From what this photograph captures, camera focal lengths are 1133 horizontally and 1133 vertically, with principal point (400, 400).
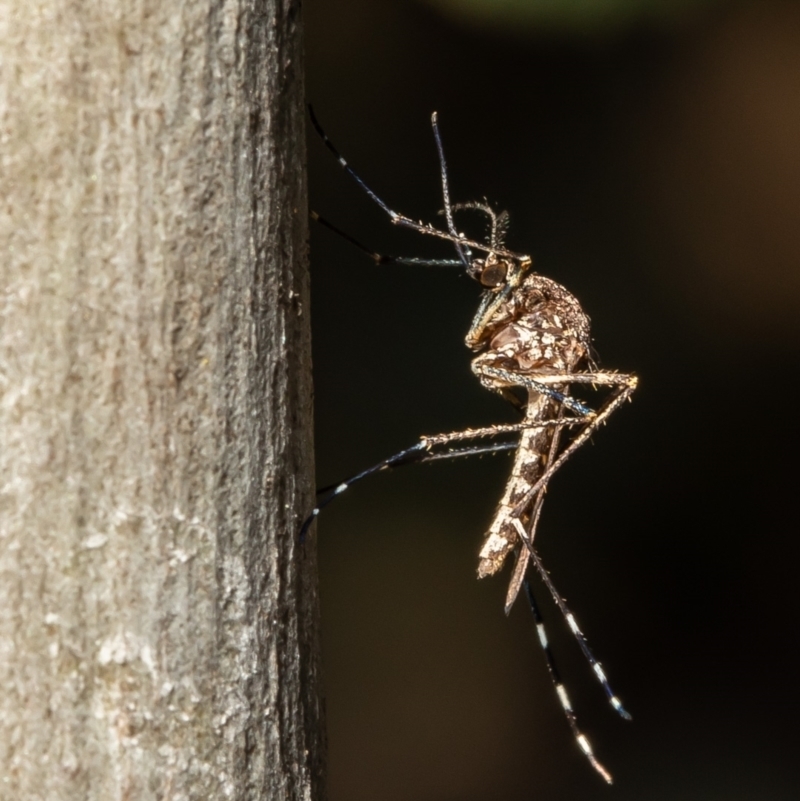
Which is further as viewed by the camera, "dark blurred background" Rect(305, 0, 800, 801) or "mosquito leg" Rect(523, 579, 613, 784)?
"dark blurred background" Rect(305, 0, 800, 801)

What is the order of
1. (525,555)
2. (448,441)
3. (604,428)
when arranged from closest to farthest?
(448,441) → (525,555) → (604,428)

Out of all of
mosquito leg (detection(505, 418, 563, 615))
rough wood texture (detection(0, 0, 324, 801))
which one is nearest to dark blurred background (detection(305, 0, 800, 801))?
mosquito leg (detection(505, 418, 563, 615))

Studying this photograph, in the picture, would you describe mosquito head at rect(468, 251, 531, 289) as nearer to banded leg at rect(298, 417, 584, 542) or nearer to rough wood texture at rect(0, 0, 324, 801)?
banded leg at rect(298, 417, 584, 542)

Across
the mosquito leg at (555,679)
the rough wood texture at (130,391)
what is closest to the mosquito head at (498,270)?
the mosquito leg at (555,679)

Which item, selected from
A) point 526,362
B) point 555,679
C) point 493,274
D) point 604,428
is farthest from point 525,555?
point 604,428

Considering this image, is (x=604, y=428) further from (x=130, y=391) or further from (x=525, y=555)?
(x=130, y=391)

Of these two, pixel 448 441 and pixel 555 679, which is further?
pixel 555 679

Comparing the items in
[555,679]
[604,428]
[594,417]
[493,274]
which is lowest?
[555,679]
